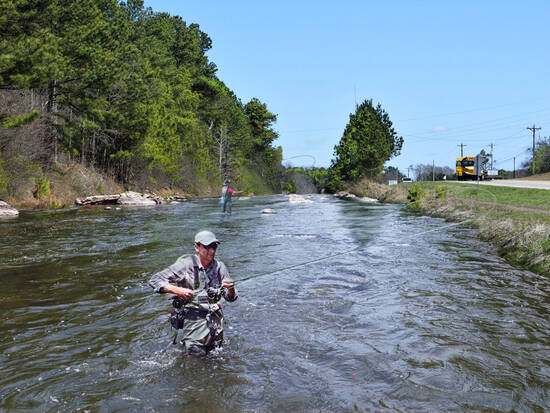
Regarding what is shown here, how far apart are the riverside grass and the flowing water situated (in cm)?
68

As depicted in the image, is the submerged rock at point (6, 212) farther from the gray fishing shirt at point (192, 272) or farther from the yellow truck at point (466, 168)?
the yellow truck at point (466, 168)

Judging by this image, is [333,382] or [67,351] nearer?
[333,382]

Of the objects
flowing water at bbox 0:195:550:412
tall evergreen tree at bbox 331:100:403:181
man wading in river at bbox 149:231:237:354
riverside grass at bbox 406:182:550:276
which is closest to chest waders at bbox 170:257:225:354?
man wading in river at bbox 149:231:237:354

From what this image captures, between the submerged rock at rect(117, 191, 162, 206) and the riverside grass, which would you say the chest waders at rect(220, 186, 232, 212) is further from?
the riverside grass

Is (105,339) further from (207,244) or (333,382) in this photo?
(333,382)

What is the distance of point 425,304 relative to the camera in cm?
795

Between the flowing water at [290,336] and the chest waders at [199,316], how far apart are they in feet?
1.06

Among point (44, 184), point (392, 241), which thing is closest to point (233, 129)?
point (44, 184)

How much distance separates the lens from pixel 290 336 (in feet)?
21.0

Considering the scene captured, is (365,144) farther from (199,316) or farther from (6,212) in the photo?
(199,316)

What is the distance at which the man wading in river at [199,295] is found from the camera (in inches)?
198

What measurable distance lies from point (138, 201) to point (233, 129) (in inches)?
2079

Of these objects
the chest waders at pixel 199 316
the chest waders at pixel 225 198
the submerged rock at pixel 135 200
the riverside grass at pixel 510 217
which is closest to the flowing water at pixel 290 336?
the chest waders at pixel 199 316

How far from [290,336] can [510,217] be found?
39.5ft
